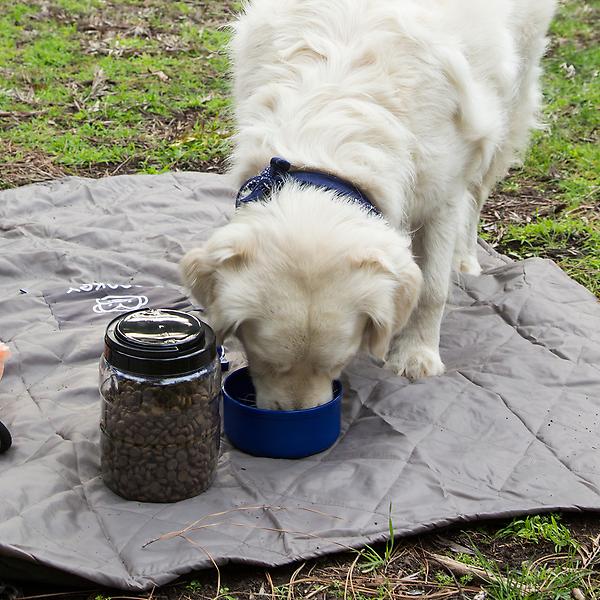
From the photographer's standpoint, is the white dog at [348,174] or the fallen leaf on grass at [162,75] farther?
the fallen leaf on grass at [162,75]

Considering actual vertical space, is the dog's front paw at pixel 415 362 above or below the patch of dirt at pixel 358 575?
below

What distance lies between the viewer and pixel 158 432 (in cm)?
281

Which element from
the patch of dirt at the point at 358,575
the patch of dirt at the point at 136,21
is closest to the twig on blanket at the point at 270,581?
the patch of dirt at the point at 358,575

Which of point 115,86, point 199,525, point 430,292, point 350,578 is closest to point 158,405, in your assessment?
point 199,525

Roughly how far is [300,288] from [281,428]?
1.78 ft

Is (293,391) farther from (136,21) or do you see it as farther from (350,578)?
(136,21)

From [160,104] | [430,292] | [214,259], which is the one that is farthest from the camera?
[160,104]

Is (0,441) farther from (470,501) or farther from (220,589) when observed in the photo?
(470,501)

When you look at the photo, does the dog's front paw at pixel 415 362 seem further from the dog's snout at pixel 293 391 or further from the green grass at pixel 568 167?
the green grass at pixel 568 167

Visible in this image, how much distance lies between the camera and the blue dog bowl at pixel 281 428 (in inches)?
123

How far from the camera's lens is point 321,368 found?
3.09 m

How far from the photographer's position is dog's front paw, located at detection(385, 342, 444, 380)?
394 centimetres

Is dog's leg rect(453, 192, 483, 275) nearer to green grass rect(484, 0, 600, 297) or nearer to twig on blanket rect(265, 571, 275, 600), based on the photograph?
green grass rect(484, 0, 600, 297)

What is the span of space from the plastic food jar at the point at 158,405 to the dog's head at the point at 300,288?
0.22 metres
